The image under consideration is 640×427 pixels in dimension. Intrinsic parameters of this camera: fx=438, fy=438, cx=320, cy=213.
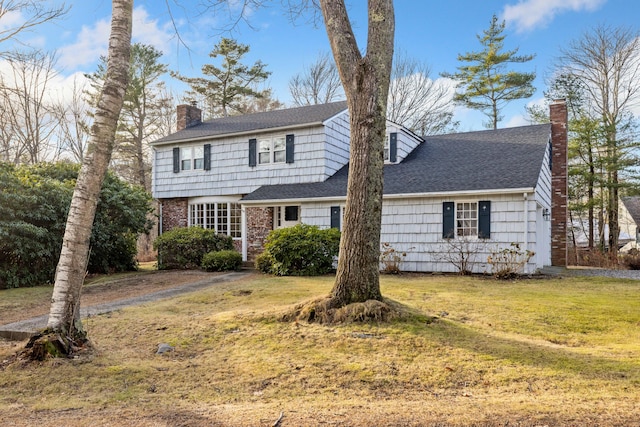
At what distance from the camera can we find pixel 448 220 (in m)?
12.5

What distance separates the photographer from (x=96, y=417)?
3.17 m

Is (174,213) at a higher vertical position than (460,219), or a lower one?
higher

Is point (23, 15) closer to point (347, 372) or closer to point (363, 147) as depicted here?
point (363, 147)

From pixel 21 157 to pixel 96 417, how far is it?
2321 centimetres

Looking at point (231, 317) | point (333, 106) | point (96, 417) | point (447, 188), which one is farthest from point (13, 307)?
point (333, 106)

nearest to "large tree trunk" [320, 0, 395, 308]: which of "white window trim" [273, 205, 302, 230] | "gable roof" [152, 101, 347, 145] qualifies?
"gable roof" [152, 101, 347, 145]

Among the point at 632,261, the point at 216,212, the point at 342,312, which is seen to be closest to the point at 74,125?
the point at 216,212

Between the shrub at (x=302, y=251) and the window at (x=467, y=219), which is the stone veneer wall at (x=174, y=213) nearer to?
the shrub at (x=302, y=251)

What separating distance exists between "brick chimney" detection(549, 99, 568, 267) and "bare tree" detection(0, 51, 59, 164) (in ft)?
65.7

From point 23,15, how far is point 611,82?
81.5 feet

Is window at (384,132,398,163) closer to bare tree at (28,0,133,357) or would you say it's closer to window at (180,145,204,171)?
window at (180,145,204,171)

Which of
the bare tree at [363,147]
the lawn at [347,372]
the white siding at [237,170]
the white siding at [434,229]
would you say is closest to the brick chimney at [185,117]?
the white siding at [237,170]

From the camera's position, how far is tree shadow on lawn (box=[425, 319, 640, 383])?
393 cm

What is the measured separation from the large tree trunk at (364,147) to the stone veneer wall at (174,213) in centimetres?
1360
